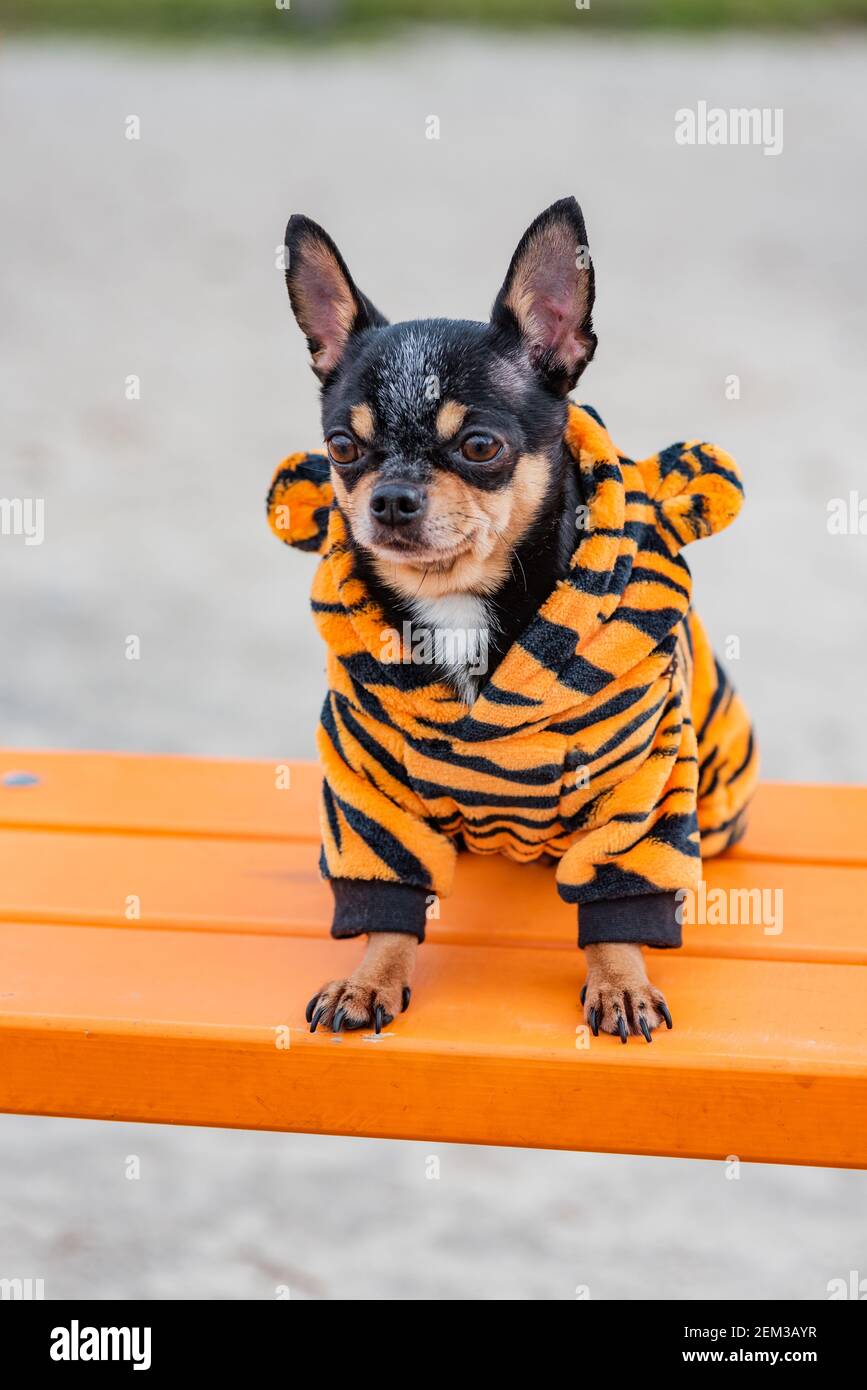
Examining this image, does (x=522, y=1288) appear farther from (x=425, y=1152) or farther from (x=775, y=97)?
(x=775, y=97)

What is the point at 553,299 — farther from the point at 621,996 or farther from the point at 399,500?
the point at 621,996

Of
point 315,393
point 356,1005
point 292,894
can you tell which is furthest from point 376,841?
point 315,393

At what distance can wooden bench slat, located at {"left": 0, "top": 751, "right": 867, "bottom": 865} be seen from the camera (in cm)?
292

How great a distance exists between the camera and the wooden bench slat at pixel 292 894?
2547 mm

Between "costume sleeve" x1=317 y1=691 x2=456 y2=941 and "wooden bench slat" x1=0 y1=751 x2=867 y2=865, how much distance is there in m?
0.52

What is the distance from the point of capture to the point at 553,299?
2.31 meters

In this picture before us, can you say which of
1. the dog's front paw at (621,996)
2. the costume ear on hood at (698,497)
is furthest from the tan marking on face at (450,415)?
the dog's front paw at (621,996)

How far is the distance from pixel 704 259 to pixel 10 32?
7.84 meters

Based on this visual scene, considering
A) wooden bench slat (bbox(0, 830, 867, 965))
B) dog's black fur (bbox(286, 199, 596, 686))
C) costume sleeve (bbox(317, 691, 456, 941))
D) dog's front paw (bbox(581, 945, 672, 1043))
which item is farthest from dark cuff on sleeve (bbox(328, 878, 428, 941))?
dog's black fur (bbox(286, 199, 596, 686))

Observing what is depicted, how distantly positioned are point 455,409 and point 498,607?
323 mm

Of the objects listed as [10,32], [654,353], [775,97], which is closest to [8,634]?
[654,353]

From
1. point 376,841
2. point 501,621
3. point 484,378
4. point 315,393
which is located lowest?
point 376,841

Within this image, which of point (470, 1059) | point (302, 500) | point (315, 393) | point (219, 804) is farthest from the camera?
point (315, 393)

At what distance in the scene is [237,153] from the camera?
36.8ft
